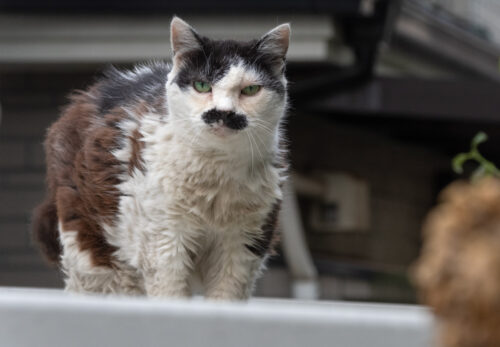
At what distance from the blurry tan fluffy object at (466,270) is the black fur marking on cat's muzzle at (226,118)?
4.89ft

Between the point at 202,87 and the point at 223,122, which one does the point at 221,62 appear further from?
the point at 223,122

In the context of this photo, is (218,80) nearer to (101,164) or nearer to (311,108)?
(101,164)

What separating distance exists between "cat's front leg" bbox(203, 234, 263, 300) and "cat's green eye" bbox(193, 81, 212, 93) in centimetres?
42

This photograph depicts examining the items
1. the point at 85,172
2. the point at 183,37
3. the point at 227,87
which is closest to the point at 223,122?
the point at 227,87

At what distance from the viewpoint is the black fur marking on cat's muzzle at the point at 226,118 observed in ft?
7.51

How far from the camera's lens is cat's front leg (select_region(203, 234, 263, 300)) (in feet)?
7.88

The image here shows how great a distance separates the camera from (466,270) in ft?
2.52

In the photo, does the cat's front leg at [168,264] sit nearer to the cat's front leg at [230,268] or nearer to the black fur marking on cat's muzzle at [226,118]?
the cat's front leg at [230,268]

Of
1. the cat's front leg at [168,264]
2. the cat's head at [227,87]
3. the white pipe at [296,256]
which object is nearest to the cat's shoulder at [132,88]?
the cat's head at [227,87]

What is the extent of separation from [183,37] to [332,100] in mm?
3681

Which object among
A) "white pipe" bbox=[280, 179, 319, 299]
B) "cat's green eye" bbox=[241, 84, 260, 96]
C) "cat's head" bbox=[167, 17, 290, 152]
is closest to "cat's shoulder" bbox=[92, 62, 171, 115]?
"cat's head" bbox=[167, 17, 290, 152]

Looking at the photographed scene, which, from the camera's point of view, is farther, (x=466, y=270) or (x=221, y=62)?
(x=221, y=62)

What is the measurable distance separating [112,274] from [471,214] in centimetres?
190

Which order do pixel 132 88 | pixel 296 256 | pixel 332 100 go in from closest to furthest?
pixel 132 88
pixel 296 256
pixel 332 100
